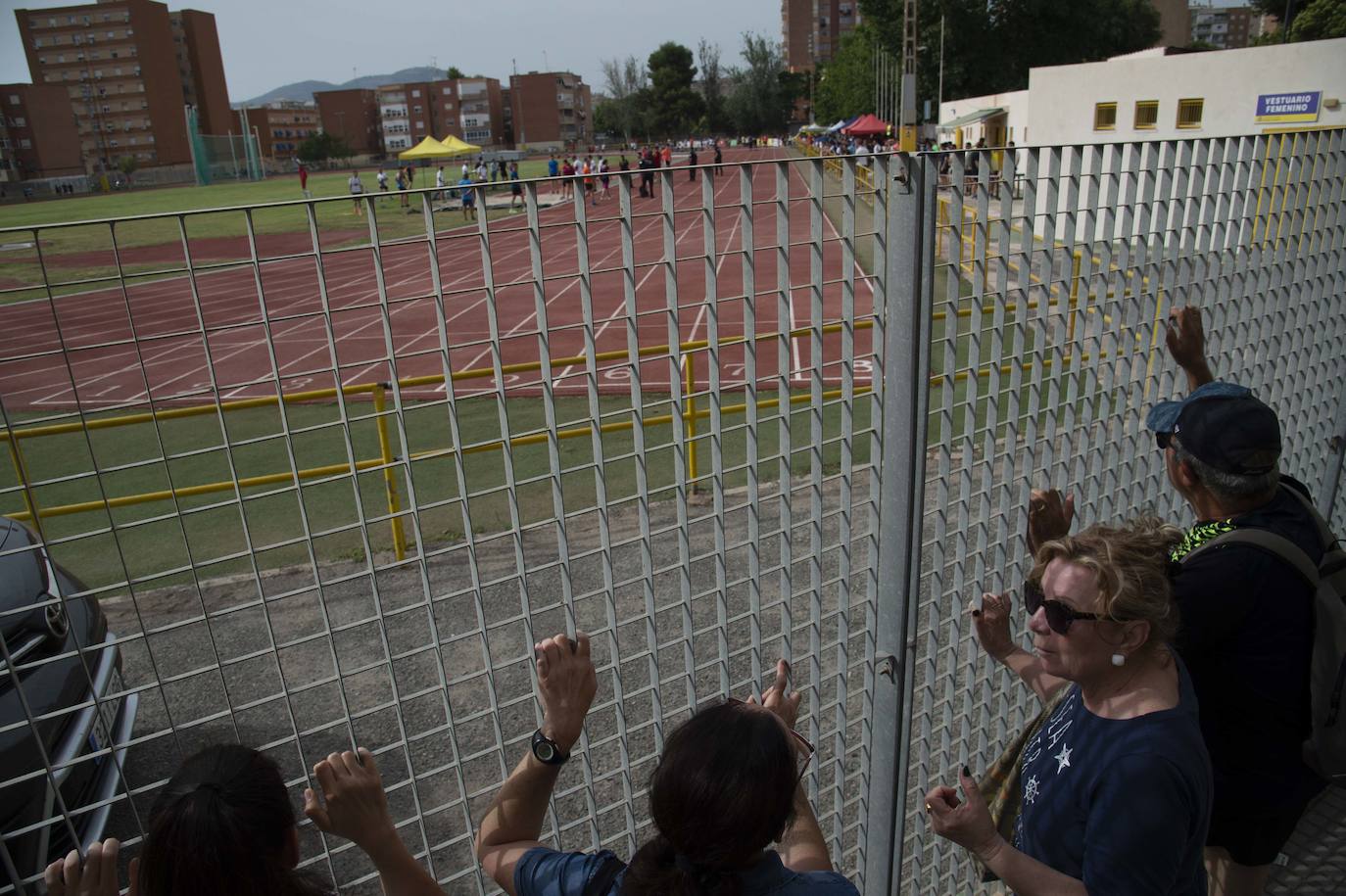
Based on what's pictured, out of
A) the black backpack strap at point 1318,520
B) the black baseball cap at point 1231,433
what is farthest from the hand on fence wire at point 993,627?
the black backpack strap at point 1318,520

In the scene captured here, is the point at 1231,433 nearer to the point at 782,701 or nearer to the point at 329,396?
the point at 782,701

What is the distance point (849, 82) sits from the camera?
72.9 m

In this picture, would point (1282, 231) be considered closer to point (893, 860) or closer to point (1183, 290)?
point (1183, 290)

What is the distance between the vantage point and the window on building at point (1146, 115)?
19.1 m

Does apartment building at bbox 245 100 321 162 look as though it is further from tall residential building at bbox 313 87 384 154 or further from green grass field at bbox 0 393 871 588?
green grass field at bbox 0 393 871 588

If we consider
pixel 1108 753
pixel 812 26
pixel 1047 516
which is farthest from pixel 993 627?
pixel 812 26

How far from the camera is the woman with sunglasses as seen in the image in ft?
5.08

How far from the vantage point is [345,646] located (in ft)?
15.8

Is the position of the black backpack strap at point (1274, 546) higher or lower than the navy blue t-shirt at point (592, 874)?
higher

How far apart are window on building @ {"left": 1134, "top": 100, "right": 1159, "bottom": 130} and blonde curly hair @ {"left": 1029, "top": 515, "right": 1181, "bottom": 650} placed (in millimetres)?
21064

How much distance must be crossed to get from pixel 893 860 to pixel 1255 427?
138 cm

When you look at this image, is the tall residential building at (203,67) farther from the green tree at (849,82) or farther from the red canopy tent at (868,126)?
the red canopy tent at (868,126)

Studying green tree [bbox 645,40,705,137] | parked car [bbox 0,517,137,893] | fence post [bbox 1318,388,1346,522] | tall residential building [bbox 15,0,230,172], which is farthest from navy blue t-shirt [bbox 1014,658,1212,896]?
green tree [bbox 645,40,705,137]

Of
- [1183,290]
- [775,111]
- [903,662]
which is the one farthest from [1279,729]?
[775,111]
